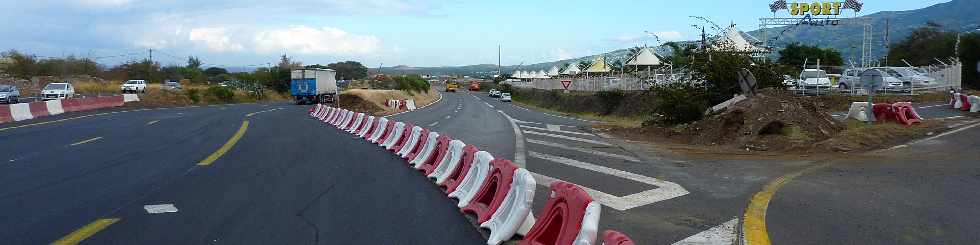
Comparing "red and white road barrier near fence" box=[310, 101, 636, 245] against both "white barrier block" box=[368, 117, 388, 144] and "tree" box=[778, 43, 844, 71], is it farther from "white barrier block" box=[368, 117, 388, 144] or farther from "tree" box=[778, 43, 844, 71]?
"tree" box=[778, 43, 844, 71]

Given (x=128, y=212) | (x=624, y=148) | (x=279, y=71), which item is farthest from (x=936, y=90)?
(x=279, y=71)

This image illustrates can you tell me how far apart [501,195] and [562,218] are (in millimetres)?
1891

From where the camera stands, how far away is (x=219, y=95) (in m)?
71.9

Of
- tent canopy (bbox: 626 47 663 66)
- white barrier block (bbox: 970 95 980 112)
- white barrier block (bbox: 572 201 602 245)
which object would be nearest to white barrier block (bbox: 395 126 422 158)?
white barrier block (bbox: 572 201 602 245)

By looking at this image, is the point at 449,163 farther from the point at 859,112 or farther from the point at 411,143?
the point at 859,112

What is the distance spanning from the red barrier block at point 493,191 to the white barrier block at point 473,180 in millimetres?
138

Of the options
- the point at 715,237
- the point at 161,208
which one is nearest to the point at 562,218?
the point at 715,237

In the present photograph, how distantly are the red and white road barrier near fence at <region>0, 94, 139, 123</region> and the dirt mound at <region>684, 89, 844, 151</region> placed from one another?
26.1m

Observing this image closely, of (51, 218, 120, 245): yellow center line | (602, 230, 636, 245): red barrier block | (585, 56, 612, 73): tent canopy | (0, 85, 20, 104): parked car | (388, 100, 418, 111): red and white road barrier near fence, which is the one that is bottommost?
(388, 100, 418, 111): red and white road barrier near fence

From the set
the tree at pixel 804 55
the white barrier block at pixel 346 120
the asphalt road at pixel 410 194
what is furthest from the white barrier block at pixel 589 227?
the tree at pixel 804 55

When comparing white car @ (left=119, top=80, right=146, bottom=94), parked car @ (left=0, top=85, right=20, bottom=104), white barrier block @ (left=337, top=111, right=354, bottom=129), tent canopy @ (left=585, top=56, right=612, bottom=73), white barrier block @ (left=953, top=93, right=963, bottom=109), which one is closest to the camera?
white barrier block @ (left=337, top=111, right=354, bottom=129)

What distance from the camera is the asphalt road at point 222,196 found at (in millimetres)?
7871

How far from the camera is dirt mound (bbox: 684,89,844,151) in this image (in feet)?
58.1

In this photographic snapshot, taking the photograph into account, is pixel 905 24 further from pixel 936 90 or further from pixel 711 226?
pixel 711 226
